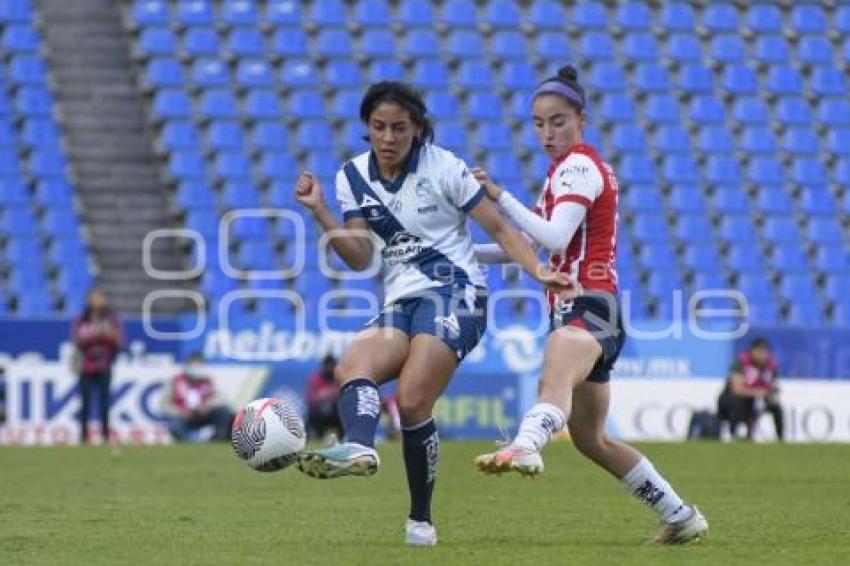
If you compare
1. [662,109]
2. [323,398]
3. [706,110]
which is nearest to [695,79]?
[706,110]

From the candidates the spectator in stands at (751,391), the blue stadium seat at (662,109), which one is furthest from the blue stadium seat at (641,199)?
the spectator in stands at (751,391)

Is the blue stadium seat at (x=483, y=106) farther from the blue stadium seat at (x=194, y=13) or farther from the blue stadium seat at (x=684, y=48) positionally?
the blue stadium seat at (x=194, y=13)

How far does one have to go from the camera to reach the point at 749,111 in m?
30.0

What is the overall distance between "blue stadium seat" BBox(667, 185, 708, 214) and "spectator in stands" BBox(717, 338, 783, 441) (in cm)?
476

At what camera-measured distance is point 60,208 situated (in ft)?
86.4

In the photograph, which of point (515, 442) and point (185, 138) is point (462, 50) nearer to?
point (185, 138)

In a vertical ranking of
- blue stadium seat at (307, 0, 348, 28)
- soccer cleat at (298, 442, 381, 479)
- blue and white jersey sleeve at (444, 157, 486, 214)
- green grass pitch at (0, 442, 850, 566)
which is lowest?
green grass pitch at (0, 442, 850, 566)

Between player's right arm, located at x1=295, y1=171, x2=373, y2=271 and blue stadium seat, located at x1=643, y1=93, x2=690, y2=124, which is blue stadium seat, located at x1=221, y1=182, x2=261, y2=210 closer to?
blue stadium seat, located at x1=643, y1=93, x2=690, y2=124

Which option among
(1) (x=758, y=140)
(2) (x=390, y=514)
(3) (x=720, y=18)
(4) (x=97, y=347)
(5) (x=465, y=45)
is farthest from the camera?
(3) (x=720, y=18)

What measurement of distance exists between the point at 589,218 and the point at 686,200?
797 inches

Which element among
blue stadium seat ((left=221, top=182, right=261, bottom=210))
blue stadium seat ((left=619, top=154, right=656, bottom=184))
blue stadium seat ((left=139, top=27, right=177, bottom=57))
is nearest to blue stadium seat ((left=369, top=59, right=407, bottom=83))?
blue stadium seat ((left=221, top=182, right=261, bottom=210))

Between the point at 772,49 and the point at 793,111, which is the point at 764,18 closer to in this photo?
the point at 772,49

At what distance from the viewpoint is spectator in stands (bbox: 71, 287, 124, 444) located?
22000 mm

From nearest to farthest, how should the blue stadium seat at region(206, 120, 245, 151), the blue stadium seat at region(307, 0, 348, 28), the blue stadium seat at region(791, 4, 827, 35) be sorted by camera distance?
1. the blue stadium seat at region(206, 120, 245, 151)
2. the blue stadium seat at region(307, 0, 348, 28)
3. the blue stadium seat at region(791, 4, 827, 35)
